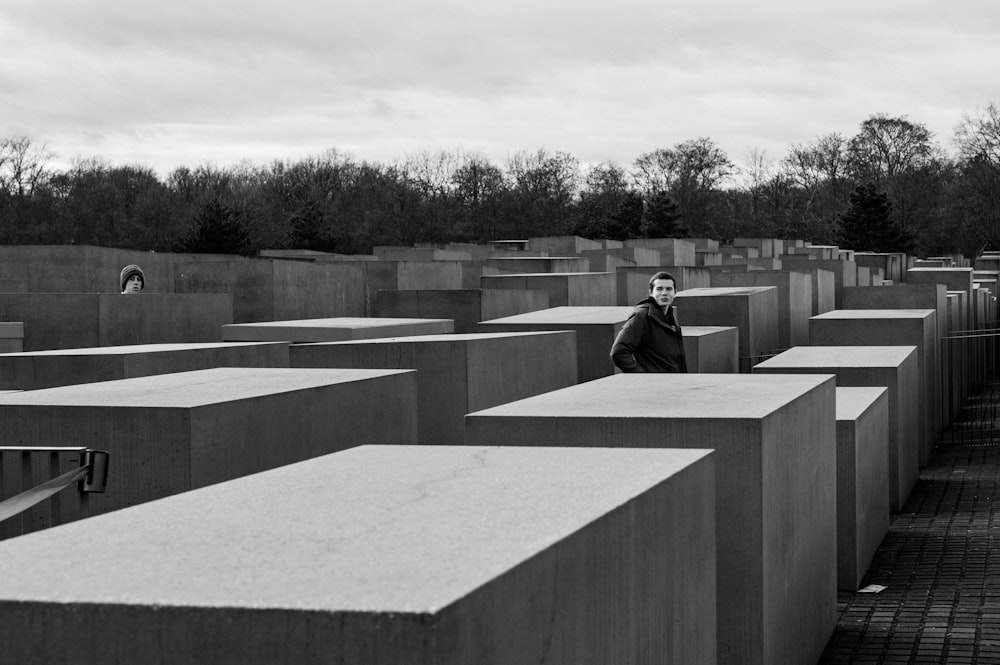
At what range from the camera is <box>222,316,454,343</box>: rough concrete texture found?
10203 mm

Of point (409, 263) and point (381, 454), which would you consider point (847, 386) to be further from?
point (409, 263)

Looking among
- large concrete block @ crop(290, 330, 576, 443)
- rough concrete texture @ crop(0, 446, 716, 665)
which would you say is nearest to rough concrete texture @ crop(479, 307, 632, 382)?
large concrete block @ crop(290, 330, 576, 443)

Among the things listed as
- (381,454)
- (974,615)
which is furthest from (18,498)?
(974,615)

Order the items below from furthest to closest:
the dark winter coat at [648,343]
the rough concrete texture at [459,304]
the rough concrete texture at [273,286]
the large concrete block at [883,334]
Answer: the rough concrete texture at [273,286] → the rough concrete texture at [459,304] → the large concrete block at [883,334] → the dark winter coat at [648,343]

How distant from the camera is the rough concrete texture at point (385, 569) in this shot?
223cm

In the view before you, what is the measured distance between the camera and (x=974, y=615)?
6223mm

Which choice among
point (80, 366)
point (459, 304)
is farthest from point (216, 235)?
point (80, 366)

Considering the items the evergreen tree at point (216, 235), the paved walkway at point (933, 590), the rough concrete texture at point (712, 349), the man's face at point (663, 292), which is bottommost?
the paved walkway at point (933, 590)

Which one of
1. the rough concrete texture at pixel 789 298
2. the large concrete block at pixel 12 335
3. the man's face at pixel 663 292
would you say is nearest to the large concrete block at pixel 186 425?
the man's face at pixel 663 292

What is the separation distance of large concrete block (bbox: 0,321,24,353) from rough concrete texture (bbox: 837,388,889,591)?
773 centimetres

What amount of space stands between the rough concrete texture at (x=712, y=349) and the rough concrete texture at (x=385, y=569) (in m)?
5.48

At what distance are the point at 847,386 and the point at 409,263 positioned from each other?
40.7 ft

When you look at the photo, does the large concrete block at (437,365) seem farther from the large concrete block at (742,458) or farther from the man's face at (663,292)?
the large concrete block at (742,458)

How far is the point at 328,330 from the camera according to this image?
10312mm
